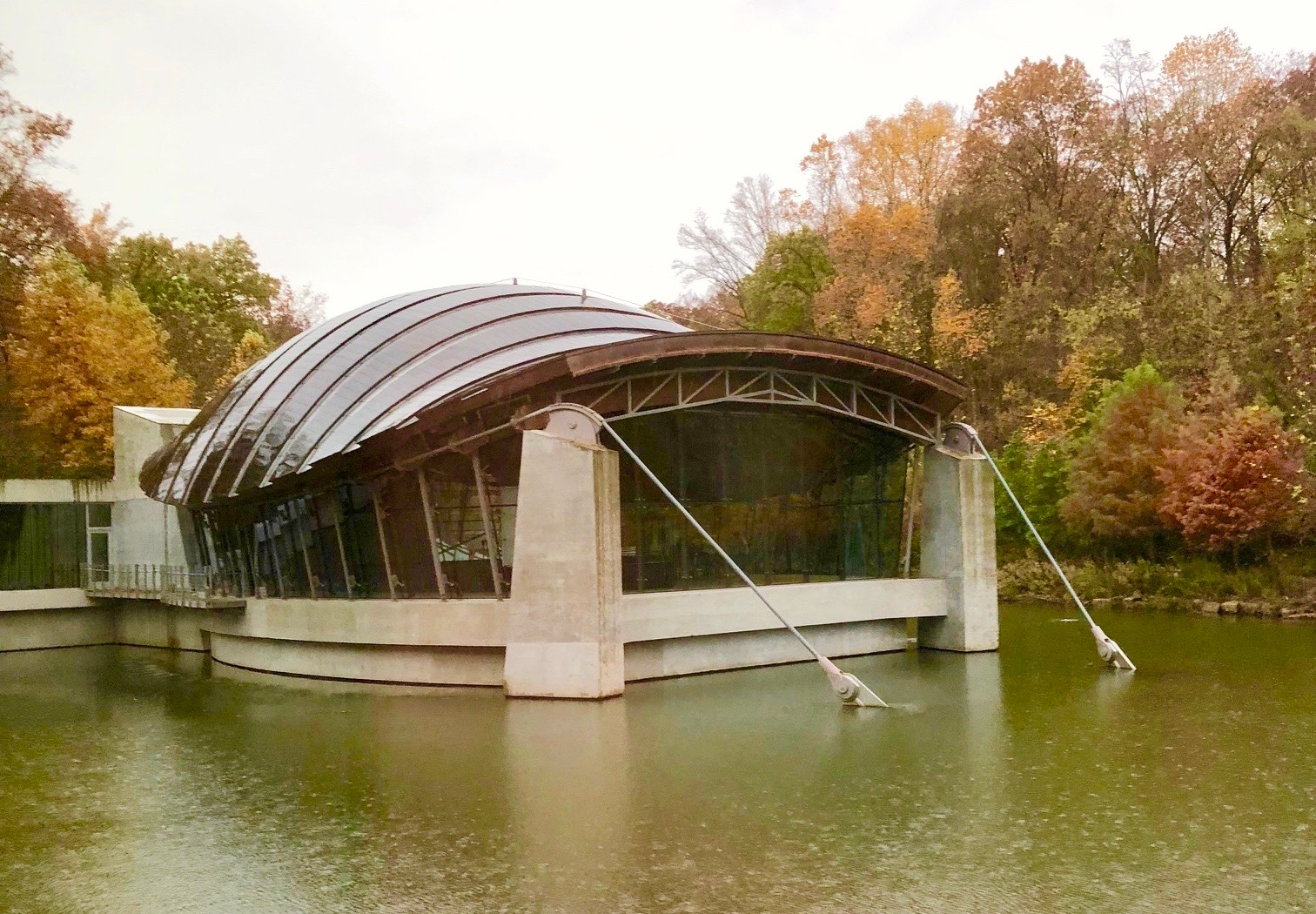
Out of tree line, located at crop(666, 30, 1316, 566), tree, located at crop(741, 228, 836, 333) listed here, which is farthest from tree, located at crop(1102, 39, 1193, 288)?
tree, located at crop(741, 228, 836, 333)

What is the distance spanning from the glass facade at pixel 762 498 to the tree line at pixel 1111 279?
12.8 m

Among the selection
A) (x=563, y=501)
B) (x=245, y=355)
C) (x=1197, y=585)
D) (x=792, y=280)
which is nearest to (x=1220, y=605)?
(x=1197, y=585)

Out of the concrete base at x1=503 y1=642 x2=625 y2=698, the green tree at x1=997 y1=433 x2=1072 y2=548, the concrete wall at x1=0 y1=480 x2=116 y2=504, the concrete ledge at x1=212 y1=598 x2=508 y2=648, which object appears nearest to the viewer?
the concrete base at x1=503 y1=642 x2=625 y2=698

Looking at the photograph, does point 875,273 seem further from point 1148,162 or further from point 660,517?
point 660,517

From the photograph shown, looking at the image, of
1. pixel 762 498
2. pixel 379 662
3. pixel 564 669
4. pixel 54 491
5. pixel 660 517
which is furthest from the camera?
pixel 54 491

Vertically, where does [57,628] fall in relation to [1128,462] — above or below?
below

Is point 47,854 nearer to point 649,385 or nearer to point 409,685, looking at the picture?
point 409,685

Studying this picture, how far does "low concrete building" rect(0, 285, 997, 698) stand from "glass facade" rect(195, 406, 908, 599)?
5 cm

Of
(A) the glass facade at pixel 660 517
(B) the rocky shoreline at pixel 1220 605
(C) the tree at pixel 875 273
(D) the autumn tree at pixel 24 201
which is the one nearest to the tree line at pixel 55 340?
(D) the autumn tree at pixel 24 201

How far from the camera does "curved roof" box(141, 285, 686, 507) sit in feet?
89.2

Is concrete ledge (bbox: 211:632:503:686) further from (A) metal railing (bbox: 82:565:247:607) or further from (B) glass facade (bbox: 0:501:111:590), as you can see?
(B) glass facade (bbox: 0:501:111:590)

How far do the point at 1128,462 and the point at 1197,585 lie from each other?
178 inches

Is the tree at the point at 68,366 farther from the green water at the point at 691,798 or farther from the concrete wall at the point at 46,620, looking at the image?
the green water at the point at 691,798

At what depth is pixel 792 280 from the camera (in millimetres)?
62344
